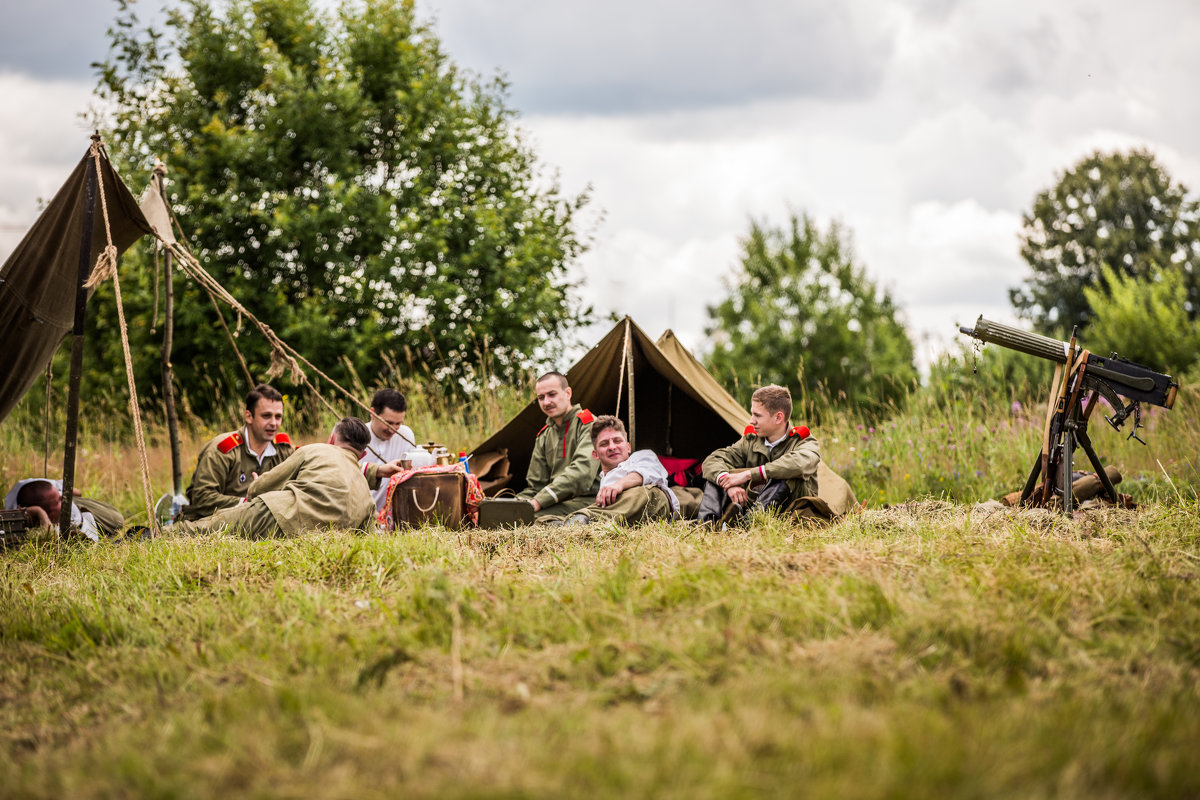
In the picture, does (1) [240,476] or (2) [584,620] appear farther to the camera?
(1) [240,476]

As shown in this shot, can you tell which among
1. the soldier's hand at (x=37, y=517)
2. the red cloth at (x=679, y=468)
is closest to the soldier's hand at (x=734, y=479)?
the red cloth at (x=679, y=468)

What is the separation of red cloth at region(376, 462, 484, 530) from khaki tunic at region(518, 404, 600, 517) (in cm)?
40

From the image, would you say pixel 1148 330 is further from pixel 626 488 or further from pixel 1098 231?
pixel 626 488

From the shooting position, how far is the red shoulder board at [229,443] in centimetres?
582

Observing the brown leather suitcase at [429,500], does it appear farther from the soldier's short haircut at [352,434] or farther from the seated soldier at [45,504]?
the seated soldier at [45,504]

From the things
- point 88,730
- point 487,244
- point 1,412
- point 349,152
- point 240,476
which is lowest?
point 88,730

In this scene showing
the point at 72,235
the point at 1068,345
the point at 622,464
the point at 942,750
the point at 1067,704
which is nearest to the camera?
the point at 942,750

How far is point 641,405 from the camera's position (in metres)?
7.04

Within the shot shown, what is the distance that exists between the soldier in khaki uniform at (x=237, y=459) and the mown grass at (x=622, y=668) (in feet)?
4.51

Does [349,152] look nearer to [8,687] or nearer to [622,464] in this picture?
[622,464]

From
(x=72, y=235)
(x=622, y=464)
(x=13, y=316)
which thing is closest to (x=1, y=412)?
(x=13, y=316)

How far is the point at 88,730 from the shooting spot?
102 inches

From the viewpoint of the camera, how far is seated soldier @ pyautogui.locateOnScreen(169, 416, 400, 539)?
494 centimetres

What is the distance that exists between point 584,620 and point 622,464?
2.68 meters
